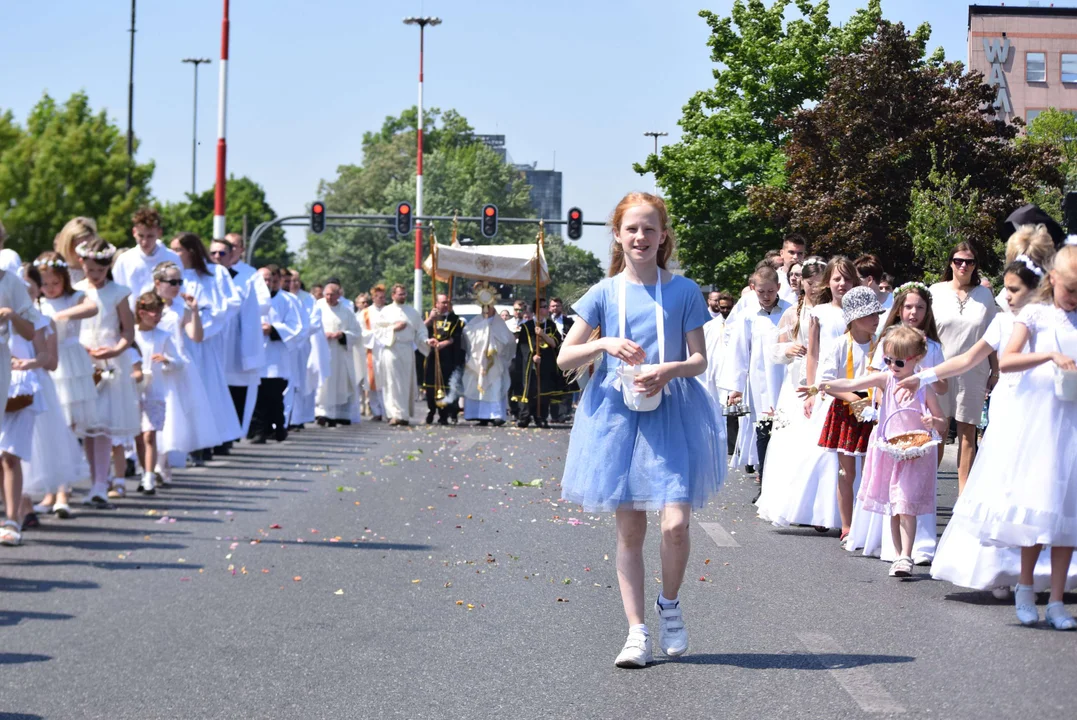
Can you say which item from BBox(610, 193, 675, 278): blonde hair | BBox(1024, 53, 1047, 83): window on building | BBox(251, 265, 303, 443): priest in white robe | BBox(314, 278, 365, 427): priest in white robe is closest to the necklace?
BBox(610, 193, 675, 278): blonde hair

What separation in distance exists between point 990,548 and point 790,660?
6.66ft

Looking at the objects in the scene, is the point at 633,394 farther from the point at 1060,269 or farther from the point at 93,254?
the point at 93,254

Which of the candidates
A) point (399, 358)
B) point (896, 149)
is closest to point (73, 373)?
point (399, 358)

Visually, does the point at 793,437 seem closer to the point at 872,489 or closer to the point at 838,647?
the point at 872,489

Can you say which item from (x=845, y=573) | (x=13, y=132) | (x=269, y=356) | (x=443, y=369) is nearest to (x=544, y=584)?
(x=845, y=573)

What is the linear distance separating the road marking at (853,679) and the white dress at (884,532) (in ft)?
8.49

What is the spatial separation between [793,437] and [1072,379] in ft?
13.1

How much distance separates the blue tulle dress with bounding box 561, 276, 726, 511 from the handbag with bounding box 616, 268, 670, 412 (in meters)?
A: 0.02

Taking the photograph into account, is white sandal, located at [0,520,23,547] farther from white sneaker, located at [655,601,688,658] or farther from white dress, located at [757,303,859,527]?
white sneaker, located at [655,601,688,658]

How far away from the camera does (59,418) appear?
1155 cm

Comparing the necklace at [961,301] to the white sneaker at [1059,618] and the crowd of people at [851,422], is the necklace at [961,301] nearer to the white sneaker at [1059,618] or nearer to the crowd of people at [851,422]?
the crowd of people at [851,422]

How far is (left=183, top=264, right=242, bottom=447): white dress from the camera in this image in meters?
15.7

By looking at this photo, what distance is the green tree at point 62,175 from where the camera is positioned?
58688 millimetres

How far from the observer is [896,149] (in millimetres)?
33875
